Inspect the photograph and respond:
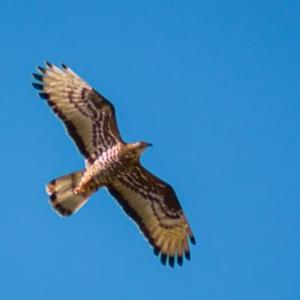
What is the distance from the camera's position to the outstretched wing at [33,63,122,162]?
15.8m

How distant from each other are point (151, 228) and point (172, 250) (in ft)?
1.70

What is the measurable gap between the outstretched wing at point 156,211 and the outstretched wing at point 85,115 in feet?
2.39

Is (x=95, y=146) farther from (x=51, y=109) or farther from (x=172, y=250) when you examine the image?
(x=172, y=250)

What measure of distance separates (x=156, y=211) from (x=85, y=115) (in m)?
2.08

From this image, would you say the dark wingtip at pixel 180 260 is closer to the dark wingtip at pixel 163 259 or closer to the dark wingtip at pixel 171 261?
the dark wingtip at pixel 171 261

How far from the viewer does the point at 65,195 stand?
51.8 ft

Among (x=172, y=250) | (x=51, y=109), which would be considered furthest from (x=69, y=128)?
(x=172, y=250)

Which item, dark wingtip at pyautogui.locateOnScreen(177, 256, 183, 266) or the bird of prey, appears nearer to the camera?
the bird of prey

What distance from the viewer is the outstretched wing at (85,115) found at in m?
15.8

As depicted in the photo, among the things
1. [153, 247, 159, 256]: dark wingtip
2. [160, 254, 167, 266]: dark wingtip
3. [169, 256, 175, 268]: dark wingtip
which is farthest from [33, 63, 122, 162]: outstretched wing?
[169, 256, 175, 268]: dark wingtip

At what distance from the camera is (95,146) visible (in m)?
15.9

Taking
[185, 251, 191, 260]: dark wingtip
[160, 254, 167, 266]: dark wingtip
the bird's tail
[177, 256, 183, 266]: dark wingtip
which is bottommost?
the bird's tail

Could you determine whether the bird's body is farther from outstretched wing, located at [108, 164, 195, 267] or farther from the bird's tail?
outstretched wing, located at [108, 164, 195, 267]

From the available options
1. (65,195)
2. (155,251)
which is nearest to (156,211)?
(155,251)
